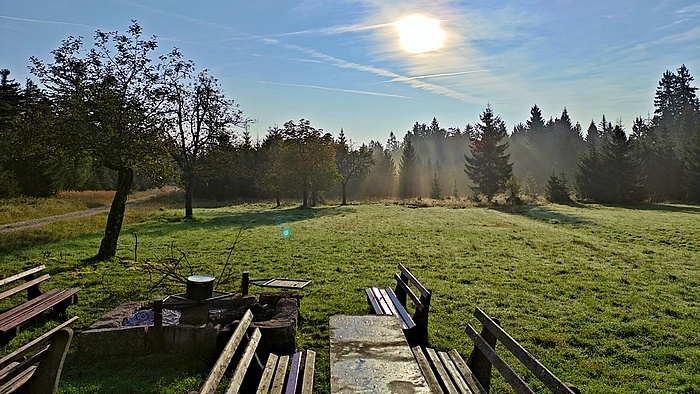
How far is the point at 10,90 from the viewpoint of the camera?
35844 millimetres

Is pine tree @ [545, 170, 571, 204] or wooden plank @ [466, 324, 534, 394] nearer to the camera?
wooden plank @ [466, 324, 534, 394]

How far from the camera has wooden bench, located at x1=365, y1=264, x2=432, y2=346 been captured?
20.7ft

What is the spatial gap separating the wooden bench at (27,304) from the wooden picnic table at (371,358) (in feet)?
15.7

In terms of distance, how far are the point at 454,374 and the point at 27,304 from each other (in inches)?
277

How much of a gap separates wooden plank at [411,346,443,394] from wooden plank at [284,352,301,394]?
1.38 metres

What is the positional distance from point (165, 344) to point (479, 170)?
4882 centimetres

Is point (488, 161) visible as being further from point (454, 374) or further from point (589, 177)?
point (454, 374)

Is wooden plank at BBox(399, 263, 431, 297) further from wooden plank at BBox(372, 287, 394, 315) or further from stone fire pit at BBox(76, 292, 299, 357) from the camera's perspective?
stone fire pit at BBox(76, 292, 299, 357)

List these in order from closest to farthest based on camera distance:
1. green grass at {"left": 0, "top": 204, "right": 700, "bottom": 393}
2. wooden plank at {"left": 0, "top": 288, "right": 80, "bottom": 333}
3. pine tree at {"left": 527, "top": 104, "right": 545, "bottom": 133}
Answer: green grass at {"left": 0, "top": 204, "right": 700, "bottom": 393} < wooden plank at {"left": 0, "top": 288, "right": 80, "bottom": 333} < pine tree at {"left": 527, "top": 104, "right": 545, "bottom": 133}

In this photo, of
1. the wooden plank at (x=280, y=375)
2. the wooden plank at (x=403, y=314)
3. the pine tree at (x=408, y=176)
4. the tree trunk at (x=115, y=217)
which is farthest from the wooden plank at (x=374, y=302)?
the pine tree at (x=408, y=176)

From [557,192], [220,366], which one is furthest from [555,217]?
[220,366]

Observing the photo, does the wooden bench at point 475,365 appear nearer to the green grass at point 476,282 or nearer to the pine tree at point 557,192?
the green grass at point 476,282

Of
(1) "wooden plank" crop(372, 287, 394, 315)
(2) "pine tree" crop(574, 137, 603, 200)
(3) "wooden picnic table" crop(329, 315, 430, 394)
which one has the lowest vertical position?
(1) "wooden plank" crop(372, 287, 394, 315)

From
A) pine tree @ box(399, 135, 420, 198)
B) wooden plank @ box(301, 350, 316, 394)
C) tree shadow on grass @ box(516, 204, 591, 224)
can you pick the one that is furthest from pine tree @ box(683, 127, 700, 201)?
wooden plank @ box(301, 350, 316, 394)
